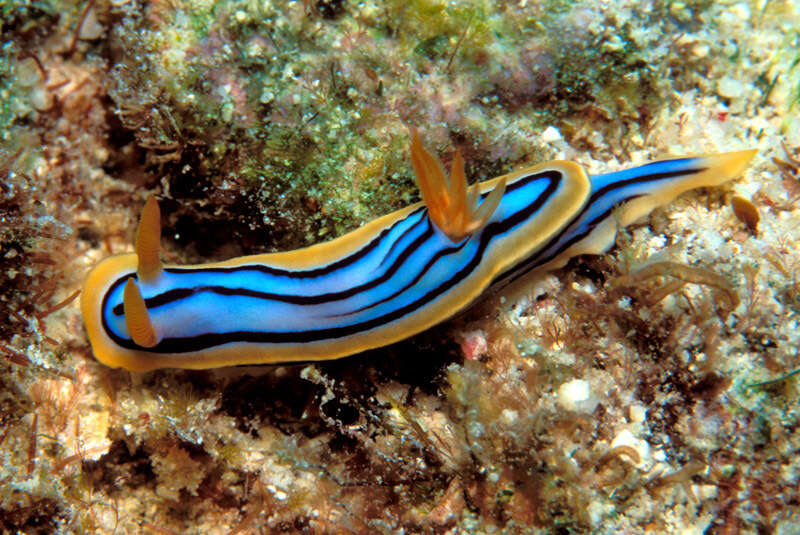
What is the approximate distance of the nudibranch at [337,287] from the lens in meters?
3.38

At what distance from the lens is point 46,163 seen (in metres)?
4.21

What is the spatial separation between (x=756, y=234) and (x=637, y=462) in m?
1.91

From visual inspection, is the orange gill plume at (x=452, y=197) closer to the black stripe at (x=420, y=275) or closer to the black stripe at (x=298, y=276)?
the black stripe at (x=420, y=275)

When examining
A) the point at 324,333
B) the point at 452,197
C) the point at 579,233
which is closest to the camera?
the point at 452,197

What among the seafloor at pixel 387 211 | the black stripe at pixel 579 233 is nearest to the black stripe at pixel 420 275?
the black stripe at pixel 579 233

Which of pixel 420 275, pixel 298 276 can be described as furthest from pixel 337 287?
pixel 420 275

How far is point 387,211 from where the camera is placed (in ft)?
12.9

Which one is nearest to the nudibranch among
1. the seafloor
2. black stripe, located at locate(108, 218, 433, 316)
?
black stripe, located at locate(108, 218, 433, 316)

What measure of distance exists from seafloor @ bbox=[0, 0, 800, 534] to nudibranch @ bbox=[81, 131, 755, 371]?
36 cm

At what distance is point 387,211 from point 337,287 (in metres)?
0.82

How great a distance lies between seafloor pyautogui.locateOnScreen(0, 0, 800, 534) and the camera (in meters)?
3.35

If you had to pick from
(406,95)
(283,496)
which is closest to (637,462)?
(283,496)

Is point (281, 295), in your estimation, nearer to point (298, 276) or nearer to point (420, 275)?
point (298, 276)

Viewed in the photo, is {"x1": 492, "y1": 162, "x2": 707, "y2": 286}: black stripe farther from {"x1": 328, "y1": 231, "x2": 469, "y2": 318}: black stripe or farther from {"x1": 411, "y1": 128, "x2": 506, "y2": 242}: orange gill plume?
{"x1": 411, "y1": 128, "x2": 506, "y2": 242}: orange gill plume
